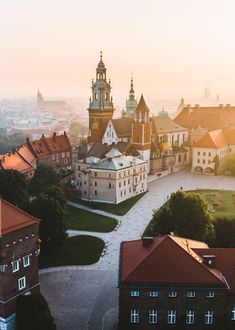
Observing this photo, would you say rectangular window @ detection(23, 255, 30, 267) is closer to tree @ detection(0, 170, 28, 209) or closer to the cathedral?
tree @ detection(0, 170, 28, 209)

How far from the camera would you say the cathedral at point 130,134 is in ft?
250

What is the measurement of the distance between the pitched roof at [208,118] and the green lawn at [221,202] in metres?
31.2

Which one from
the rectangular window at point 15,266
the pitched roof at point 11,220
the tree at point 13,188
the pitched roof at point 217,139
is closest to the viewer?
the pitched roof at point 11,220

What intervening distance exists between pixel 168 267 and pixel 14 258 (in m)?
10.2

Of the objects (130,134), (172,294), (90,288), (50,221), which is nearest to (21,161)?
(130,134)

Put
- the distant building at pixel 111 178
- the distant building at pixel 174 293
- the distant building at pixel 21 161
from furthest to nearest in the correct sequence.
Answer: the distant building at pixel 21 161 < the distant building at pixel 111 178 < the distant building at pixel 174 293

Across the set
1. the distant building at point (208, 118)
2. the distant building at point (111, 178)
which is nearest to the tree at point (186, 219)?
the distant building at point (111, 178)

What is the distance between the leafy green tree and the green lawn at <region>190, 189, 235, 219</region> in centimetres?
253

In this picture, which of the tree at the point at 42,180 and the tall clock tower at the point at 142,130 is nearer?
the tree at the point at 42,180

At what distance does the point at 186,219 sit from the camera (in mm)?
42188

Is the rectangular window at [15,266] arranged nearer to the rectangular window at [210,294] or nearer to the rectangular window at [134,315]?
the rectangular window at [134,315]

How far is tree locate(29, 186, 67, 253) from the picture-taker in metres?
42.8

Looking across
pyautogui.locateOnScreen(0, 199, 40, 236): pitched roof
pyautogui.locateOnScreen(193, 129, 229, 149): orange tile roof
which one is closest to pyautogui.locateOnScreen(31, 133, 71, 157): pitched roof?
pyautogui.locateOnScreen(193, 129, 229, 149): orange tile roof

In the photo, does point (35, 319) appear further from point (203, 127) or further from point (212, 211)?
point (203, 127)
